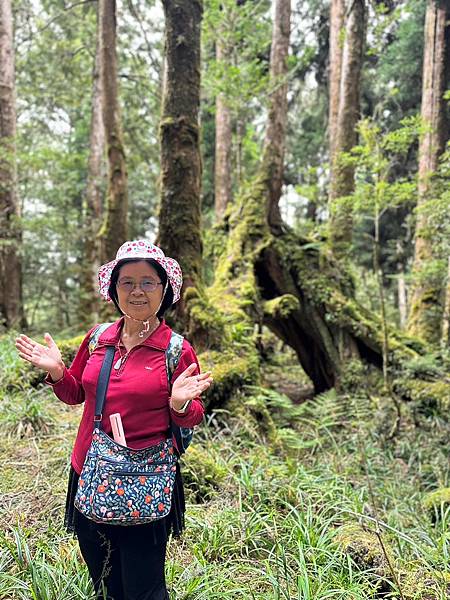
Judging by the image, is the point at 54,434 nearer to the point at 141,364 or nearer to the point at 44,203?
the point at 141,364

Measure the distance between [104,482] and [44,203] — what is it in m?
15.2

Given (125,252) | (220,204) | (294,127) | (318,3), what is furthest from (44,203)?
(125,252)

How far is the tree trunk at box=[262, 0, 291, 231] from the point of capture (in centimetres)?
868

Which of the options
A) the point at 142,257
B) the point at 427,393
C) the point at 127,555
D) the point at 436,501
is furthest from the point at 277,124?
the point at 127,555

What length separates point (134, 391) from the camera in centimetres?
205

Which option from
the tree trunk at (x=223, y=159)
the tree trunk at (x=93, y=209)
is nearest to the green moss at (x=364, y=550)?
the tree trunk at (x=223, y=159)

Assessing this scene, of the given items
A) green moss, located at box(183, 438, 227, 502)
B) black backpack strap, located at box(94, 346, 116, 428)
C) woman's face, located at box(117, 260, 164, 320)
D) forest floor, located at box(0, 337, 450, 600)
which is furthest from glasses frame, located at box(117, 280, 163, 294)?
green moss, located at box(183, 438, 227, 502)

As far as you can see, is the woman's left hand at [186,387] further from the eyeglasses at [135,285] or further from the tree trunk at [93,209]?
→ the tree trunk at [93,209]

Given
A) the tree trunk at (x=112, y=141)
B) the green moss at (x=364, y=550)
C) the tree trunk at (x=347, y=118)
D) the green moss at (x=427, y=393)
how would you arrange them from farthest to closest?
the tree trunk at (x=112, y=141), the tree trunk at (x=347, y=118), the green moss at (x=427, y=393), the green moss at (x=364, y=550)

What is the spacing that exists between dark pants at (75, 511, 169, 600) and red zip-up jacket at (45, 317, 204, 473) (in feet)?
1.00

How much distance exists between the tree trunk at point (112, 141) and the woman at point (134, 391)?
24.5 feet

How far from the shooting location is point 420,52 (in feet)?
45.7

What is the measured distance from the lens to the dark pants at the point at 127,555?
6.80 feet

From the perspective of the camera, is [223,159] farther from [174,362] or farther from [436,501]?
[174,362]
